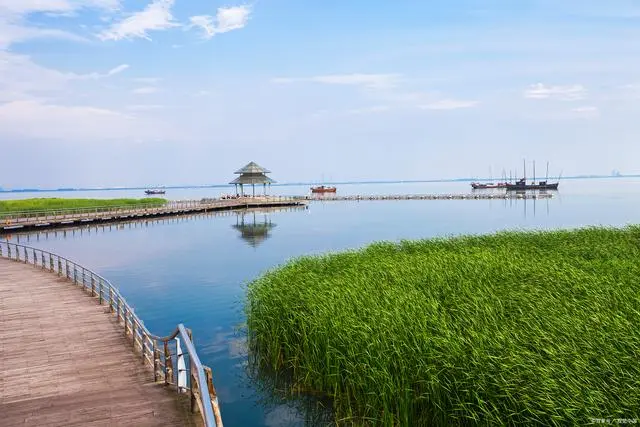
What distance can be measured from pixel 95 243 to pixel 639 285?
4346cm

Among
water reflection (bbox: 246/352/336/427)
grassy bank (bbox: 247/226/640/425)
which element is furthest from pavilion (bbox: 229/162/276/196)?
water reflection (bbox: 246/352/336/427)

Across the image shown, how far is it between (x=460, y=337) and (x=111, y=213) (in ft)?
193

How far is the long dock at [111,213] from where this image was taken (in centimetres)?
4997

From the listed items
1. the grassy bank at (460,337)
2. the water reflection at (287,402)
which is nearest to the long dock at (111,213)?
the grassy bank at (460,337)

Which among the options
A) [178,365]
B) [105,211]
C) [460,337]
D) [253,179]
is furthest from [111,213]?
[460,337]

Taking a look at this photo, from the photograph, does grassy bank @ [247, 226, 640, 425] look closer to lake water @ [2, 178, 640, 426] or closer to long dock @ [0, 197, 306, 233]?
lake water @ [2, 178, 640, 426]

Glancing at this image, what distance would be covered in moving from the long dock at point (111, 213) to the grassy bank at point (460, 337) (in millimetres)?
41068

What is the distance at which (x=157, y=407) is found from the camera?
8398mm

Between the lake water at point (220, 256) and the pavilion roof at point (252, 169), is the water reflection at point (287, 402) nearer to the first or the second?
the lake water at point (220, 256)

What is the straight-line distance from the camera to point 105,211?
62.5m

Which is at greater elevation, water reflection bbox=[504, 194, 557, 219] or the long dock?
the long dock

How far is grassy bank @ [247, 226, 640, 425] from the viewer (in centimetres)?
836

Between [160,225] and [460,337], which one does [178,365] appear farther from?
[160,225]

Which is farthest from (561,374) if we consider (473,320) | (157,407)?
(157,407)
